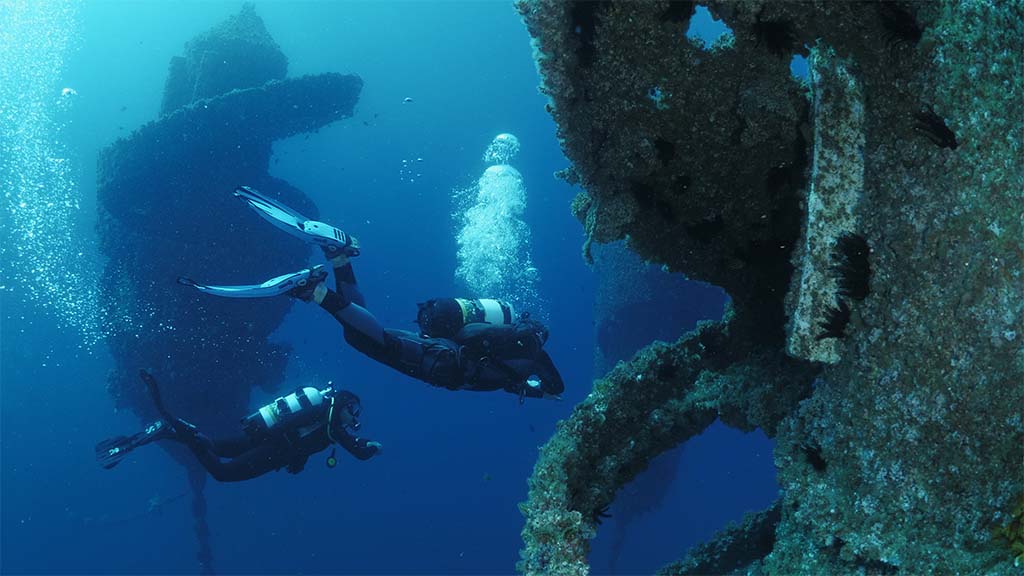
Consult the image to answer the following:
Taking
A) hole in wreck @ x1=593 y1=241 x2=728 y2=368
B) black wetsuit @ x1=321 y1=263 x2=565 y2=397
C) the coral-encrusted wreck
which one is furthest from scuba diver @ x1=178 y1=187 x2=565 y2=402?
hole in wreck @ x1=593 y1=241 x2=728 y2=368

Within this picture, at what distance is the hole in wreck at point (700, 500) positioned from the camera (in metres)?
32.8

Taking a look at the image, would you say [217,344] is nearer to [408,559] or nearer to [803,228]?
[803,228]

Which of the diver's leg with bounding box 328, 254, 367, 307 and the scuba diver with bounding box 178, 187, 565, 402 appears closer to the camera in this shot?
the scuba diver with bounding box 178, 187, 565, 402

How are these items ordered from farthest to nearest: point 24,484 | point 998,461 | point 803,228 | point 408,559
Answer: point 24,484 < point 408,559 < point 803,228 < point 998,461

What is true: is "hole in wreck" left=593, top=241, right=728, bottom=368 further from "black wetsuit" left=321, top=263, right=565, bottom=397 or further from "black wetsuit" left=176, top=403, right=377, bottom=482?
"black wetsuit" left=176, top=403, right=377, bottom=482

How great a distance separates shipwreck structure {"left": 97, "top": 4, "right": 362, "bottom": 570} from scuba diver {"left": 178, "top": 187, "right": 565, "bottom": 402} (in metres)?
8.50

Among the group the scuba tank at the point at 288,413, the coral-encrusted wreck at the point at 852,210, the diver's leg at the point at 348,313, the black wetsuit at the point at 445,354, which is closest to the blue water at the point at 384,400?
the scuba tank at the point at 288,413

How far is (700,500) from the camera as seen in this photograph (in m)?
43.8

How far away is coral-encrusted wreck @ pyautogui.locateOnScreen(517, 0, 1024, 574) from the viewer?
89.6 inches

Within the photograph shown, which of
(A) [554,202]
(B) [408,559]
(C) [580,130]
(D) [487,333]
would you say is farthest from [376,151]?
(C) [580,130]

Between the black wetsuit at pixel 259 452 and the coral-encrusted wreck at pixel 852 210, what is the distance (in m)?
8.86

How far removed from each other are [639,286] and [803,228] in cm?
1341

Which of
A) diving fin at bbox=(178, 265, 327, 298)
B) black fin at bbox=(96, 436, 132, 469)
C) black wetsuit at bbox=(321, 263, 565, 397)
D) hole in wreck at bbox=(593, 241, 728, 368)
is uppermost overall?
hole in wreck at bbox=(593, 241, 728, 368)

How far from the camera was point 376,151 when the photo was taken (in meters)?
53.0
